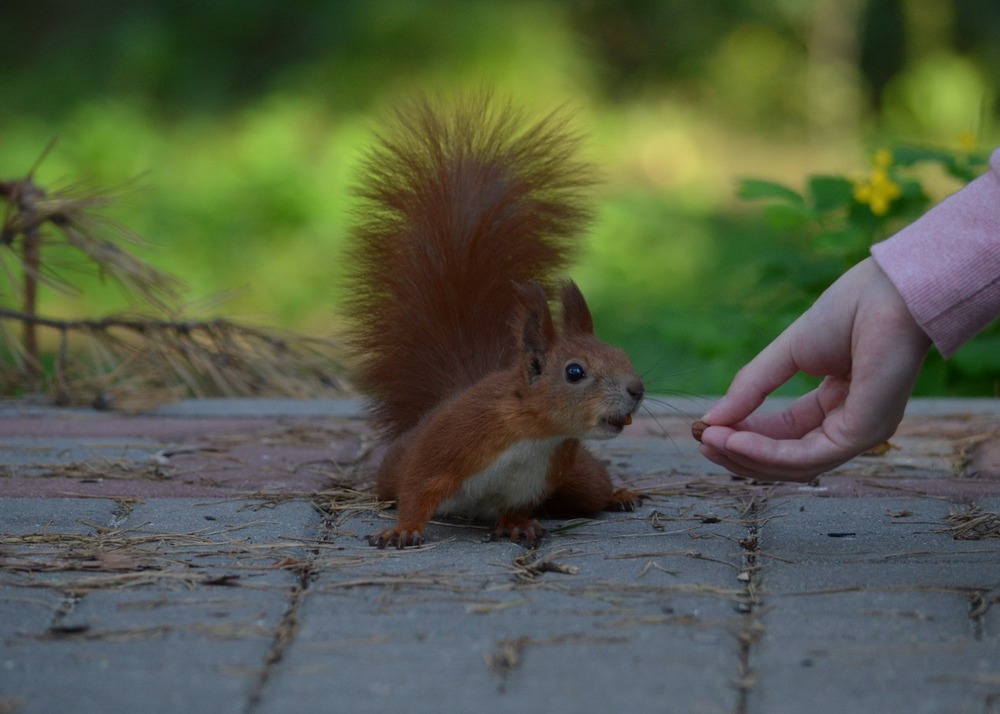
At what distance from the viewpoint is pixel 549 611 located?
1.45 metres

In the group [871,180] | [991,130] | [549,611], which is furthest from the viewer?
[991,130]

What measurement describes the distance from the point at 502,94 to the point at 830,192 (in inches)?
→ 109

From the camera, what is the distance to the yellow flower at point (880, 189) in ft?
10.8

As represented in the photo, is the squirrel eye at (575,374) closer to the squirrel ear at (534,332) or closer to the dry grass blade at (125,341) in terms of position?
the squirrel ear at (534,332)

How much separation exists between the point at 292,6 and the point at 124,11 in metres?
1.01

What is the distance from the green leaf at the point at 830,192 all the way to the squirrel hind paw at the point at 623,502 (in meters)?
1.63

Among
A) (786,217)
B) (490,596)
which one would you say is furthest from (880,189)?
(490,596)

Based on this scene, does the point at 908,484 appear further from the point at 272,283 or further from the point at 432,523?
the point at 272,283

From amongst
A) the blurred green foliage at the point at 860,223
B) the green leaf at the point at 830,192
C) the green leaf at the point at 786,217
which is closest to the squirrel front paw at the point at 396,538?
the blurred green foliage at the point at 860,223

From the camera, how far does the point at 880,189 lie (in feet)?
10.8

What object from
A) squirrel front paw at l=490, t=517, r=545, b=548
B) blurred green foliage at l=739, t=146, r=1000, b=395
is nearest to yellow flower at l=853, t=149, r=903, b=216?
blurred green foliage at l=739, t=146, r=1000, b=395

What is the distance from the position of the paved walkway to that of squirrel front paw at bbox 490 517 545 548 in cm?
3

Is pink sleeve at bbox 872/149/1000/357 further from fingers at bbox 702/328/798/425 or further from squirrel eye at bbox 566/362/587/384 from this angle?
squirrel eye at bbox 566/362/587/384

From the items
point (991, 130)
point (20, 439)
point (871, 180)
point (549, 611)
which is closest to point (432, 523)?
point (549, 611)
